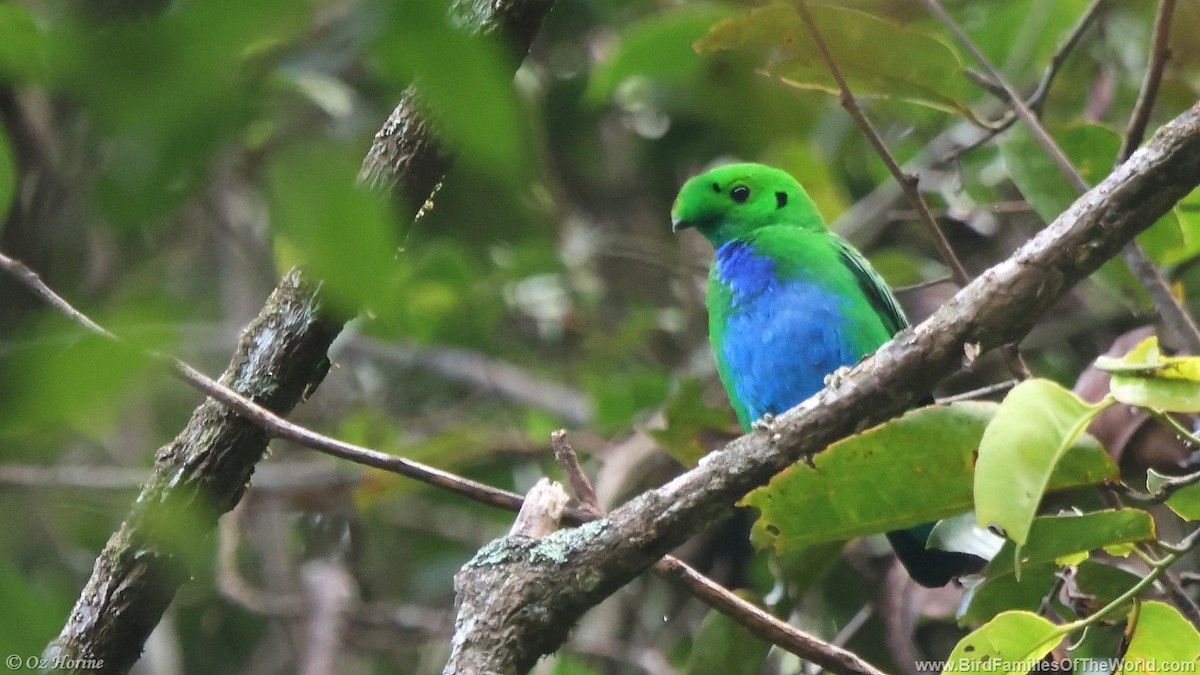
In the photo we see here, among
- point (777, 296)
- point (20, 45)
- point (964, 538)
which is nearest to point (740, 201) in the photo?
point (777, 296)

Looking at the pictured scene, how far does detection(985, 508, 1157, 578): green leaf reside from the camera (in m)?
2.01

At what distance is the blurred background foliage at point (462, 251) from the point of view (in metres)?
0.78

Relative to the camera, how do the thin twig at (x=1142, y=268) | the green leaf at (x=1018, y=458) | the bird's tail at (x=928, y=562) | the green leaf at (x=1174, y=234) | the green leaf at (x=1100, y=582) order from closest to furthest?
the green leaf at (x=1018, y=458) < the green leaf at (x=1100, y=582) < the thin twig at (x=1142, y=268) < the green leaf at (x=1174, y=234) < the bird's tail at (x=928, y=562)

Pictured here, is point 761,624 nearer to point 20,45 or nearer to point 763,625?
point 763,625

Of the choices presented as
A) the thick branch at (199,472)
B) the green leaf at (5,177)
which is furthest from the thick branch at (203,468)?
the green leaf at (5,177)

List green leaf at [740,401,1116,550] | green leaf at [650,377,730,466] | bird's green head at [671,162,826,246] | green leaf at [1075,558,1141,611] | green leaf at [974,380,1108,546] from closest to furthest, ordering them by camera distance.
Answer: green leaf at [974,380,1108,546], green leaf at [740,401,1116,550], green leaf at [1075,558,1141,611], green leaf at [650,377,730,466], bird's green head at [671,162,826,246]

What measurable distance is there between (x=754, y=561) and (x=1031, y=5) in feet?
6.70

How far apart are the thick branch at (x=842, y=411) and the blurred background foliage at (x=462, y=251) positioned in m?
0.52

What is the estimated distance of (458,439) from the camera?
4.30 meters

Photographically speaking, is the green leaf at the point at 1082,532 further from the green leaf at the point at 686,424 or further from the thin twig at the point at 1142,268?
the green leaf at the point at 686,424

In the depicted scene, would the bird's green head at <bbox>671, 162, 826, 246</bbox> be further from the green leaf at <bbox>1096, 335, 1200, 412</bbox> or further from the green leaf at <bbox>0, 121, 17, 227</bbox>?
the green leaf at <bbox>0, 121, 17, 227</bbox>

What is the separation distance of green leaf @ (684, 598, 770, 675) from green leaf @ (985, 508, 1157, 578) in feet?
3.52

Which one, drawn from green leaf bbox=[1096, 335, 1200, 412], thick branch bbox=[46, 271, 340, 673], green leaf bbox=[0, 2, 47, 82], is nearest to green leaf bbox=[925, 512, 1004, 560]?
green leaf bbox=[1096, 335, 1200, 412]

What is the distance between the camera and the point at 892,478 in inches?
85.4
